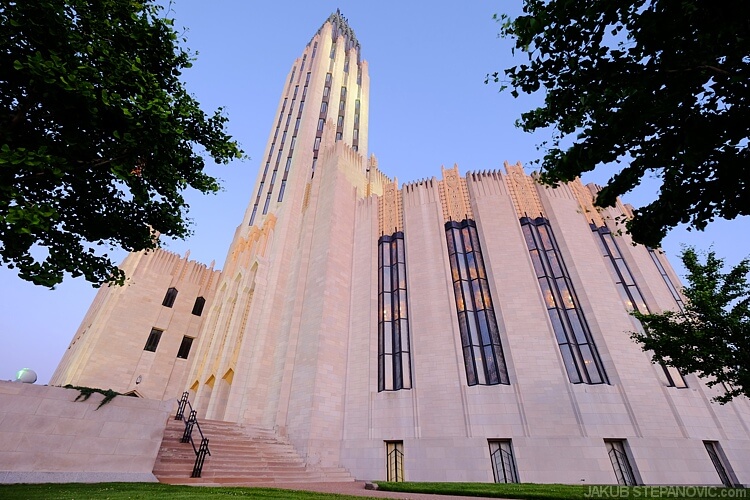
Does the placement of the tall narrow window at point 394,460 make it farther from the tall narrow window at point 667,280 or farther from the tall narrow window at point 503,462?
the tall narrow window at point 667,280

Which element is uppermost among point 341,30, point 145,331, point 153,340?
point 341,30

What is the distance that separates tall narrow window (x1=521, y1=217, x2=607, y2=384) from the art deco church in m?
0.09

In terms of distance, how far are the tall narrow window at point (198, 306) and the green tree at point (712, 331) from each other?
35650 mm

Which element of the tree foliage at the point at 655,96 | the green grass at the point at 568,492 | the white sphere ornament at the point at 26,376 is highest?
the tree foliage at the point at 655,96

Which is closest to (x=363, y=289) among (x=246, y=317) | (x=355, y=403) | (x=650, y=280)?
(x=355, y=403)

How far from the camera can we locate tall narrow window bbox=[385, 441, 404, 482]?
15586 millimetres

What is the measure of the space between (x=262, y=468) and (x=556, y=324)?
1573 centimetres

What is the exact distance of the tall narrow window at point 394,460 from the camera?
15.6 metres

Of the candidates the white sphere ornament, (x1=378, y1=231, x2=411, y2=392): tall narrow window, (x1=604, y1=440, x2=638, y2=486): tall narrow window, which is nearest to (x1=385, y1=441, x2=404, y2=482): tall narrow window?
(x1=378, y1=231, x2=411, y2=392): tall narrow window

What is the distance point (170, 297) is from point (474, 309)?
29.2 m

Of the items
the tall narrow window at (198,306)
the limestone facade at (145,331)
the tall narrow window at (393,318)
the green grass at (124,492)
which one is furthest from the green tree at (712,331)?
the tall narrow window at (198,306)

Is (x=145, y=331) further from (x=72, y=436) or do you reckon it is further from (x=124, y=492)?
(x=124, y=492)

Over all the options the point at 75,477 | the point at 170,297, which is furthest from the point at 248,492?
the point at 170,297

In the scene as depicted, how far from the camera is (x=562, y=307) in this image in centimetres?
1852
